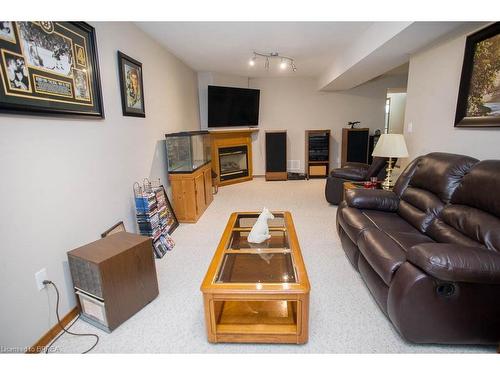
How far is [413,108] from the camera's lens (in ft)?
10.2

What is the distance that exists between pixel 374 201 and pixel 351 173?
60.3 inches

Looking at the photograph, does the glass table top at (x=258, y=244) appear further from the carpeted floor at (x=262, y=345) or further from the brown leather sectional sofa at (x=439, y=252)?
the brown leather sectional sofa at (x=439, y=252)

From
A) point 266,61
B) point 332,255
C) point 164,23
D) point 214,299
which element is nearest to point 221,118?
point 266,61

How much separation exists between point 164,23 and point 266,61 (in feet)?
7.02

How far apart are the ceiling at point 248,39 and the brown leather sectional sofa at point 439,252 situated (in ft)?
6.48

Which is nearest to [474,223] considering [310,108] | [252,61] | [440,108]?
[440,108]

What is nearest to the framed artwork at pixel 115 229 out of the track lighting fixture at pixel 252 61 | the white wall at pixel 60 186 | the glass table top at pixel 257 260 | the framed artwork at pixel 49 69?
the white wall at pixel 60 186

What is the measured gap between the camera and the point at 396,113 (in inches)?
330

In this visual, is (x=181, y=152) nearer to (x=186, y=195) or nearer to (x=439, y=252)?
(x=186, y=195)

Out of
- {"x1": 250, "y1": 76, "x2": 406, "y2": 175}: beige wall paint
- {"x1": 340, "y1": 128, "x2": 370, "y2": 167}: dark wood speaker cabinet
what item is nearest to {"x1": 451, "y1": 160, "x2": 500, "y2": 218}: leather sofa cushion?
{"x1": 340, "y1": 128, "x2": 370, "y2": 167}: dark wood speaker cabinet

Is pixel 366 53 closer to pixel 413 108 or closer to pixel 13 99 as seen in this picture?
pixel 413 108

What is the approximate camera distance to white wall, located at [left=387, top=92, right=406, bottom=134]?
27.1 ft

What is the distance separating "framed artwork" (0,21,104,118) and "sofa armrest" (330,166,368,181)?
127 inches

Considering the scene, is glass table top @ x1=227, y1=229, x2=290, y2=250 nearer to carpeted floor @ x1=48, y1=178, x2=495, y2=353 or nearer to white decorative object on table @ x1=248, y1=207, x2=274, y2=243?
white decorative object on table @ x1=248, y1=207, x2=274, y2=243
